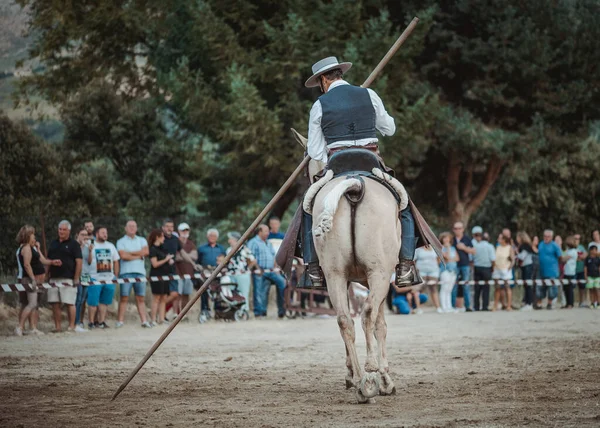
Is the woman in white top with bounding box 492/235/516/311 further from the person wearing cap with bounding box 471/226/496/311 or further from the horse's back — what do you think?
the horse's back

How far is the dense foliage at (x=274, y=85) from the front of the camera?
3061cm

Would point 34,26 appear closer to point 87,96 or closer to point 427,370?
point 87,96

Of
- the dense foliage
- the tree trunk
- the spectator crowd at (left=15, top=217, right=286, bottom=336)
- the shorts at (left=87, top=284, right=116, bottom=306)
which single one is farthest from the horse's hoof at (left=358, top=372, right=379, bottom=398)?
the tree trunk

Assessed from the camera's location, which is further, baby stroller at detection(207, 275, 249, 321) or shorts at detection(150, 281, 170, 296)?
baby stroller at detection(207, 275, 249, 321)

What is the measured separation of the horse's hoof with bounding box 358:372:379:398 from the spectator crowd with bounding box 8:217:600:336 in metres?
9.37

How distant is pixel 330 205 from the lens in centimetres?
838

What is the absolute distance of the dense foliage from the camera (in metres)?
30.6

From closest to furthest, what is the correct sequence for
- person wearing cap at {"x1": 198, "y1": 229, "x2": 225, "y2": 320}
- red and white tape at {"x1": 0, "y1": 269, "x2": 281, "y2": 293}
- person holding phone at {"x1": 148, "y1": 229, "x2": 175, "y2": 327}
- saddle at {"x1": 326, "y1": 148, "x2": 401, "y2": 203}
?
1. saddle at {"x1": 326, "y1": 148, "x2": 401, "y2": 203}
2. red and white tape at {"x1": 0, "y1": 269, "x2": 281, "y2": 293}
3. person holding phone at {"x1": 148, "y1": 229, "x2": 175, "y2": 327}
4. person wearing cap at {"x1": 198, "y1": 229, "x2": 225, "y2": 320}

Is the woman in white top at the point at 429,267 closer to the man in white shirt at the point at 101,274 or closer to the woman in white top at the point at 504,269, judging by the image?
the woman in white top at the point at 504,269

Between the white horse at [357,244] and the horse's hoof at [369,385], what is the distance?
258 millimetres

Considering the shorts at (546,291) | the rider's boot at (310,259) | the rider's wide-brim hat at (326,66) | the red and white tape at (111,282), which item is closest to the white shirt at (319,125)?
the rider's wide-brim hat at (326,66)

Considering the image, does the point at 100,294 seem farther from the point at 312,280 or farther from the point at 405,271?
the point at 405,271

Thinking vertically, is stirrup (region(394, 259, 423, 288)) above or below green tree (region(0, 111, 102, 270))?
below

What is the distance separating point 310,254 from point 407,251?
87 centimetres
